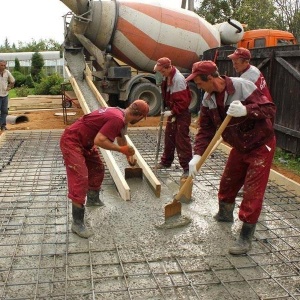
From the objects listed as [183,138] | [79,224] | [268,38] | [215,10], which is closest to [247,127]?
[79,224]

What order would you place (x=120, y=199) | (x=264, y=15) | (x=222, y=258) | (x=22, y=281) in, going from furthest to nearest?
(x=264, y=15) < (x=120, y=199) < (x=222, y=258) < (x=22, y=281)

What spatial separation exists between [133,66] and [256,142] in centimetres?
762

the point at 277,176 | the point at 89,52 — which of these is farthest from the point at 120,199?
the point at 89,52

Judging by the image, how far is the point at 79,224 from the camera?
12.8 feet

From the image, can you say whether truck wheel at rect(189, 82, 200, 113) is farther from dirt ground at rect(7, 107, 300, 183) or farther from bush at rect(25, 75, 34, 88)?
bush at rect(25, 75, 34, 88)

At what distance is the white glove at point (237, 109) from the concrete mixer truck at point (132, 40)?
684 cm

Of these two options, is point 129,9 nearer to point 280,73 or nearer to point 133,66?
point 133,66

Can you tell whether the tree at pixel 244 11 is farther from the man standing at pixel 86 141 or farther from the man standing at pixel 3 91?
the man standing at pixel 86 141

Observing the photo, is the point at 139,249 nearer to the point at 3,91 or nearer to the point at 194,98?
the point at 3,91

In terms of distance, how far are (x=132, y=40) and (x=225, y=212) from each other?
6.50 meters

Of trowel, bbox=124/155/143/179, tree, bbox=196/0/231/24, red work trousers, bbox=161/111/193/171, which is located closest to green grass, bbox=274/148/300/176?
red work trousers, bbox=161/111/193/171

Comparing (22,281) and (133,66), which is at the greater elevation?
(133,66)

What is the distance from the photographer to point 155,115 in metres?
11.1

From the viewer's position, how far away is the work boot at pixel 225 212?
164 inches
